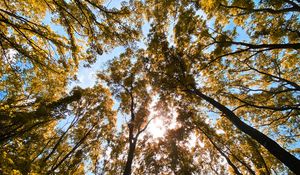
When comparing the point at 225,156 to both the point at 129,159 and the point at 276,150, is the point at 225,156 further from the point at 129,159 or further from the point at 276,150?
the point at 276,150

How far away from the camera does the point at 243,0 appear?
25.7ft

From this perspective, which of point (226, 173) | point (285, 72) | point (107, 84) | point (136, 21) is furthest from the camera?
point (226, 173)

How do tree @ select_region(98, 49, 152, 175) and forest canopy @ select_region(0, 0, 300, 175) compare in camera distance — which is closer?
forest canopy @ select_region(0, 0, 300, 175)

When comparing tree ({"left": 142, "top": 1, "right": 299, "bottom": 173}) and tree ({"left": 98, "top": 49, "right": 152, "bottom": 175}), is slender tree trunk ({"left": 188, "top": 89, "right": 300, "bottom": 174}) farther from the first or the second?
tree ({"left": 98, "top": 49, "right": 152, "bottom": 175})

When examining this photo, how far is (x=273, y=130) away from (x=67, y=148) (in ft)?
61.0

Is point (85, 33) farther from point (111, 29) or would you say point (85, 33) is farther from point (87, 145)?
point (87, 145)

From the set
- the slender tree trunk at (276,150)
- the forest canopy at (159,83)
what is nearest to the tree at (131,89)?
the forest canopy at (159,83)

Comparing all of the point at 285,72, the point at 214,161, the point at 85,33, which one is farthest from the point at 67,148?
the point at 285,72

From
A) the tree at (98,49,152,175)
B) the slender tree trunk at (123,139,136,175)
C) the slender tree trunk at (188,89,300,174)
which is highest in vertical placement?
the tree at (98,49,152,175)

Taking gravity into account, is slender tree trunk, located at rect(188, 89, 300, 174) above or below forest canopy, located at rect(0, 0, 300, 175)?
below

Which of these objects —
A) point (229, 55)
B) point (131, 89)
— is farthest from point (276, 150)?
point (131, 89)

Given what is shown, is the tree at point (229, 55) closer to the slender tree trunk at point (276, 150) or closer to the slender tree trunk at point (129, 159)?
the slender tree trunk at point (276, 150)

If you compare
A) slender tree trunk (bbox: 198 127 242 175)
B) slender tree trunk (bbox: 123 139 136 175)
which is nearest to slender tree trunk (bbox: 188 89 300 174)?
slender tree trunk (bbox: 198 127 242 175)

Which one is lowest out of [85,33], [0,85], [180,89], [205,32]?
[85,33]
